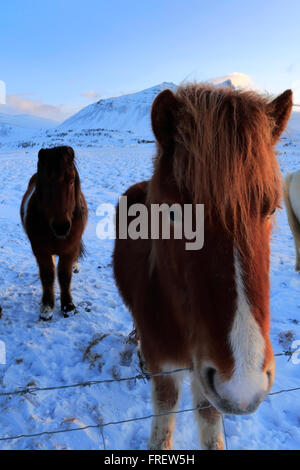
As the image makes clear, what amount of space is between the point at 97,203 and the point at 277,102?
7.98 meters

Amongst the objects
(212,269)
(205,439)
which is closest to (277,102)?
(212,269)


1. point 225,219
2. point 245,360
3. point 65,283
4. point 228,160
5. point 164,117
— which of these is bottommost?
point 65,283

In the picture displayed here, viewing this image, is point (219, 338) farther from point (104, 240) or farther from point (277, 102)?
point (104, 240)

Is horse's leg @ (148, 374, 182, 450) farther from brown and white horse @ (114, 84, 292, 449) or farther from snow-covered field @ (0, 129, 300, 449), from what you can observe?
brown and white horse @ (114, 84, 292, 449)

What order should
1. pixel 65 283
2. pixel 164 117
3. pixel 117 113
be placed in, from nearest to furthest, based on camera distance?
pixel 164 117, pixel 65 283, pixel 117 113

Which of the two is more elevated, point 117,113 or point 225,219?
point 117,113

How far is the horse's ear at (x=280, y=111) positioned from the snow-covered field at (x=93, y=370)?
0.85 ft

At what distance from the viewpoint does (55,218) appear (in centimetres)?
317

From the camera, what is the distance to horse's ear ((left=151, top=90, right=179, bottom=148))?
1.14 metres

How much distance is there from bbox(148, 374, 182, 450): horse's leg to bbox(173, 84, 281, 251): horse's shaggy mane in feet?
4.41

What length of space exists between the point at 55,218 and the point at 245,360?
2.72m

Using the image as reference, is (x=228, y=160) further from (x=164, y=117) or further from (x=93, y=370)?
(x=93, y=370)

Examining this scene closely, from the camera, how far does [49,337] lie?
339cm

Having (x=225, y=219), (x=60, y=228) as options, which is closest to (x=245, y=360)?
(x=225, y=219)
